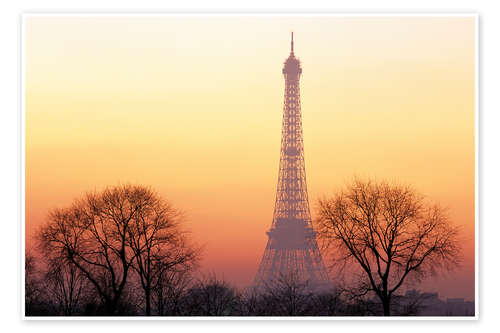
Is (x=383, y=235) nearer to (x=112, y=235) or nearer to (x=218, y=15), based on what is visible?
(x=218, y=15)

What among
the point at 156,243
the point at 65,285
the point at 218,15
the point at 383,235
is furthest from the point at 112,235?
the point at 383,235

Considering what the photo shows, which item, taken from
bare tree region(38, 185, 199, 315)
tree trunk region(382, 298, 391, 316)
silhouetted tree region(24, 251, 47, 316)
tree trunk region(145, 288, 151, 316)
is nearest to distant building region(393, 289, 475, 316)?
tree trunk region(382, 298, 391, 316)

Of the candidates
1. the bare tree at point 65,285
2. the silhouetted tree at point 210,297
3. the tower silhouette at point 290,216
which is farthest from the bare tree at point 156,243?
the tower silhouette at point 290,216

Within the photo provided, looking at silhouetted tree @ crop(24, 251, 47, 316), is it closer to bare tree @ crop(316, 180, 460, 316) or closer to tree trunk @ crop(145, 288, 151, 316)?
tree trunk @ crop(145, 288, 151, 316)

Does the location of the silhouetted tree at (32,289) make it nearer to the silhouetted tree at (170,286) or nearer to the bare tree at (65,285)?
the bare tree at (65,285)
